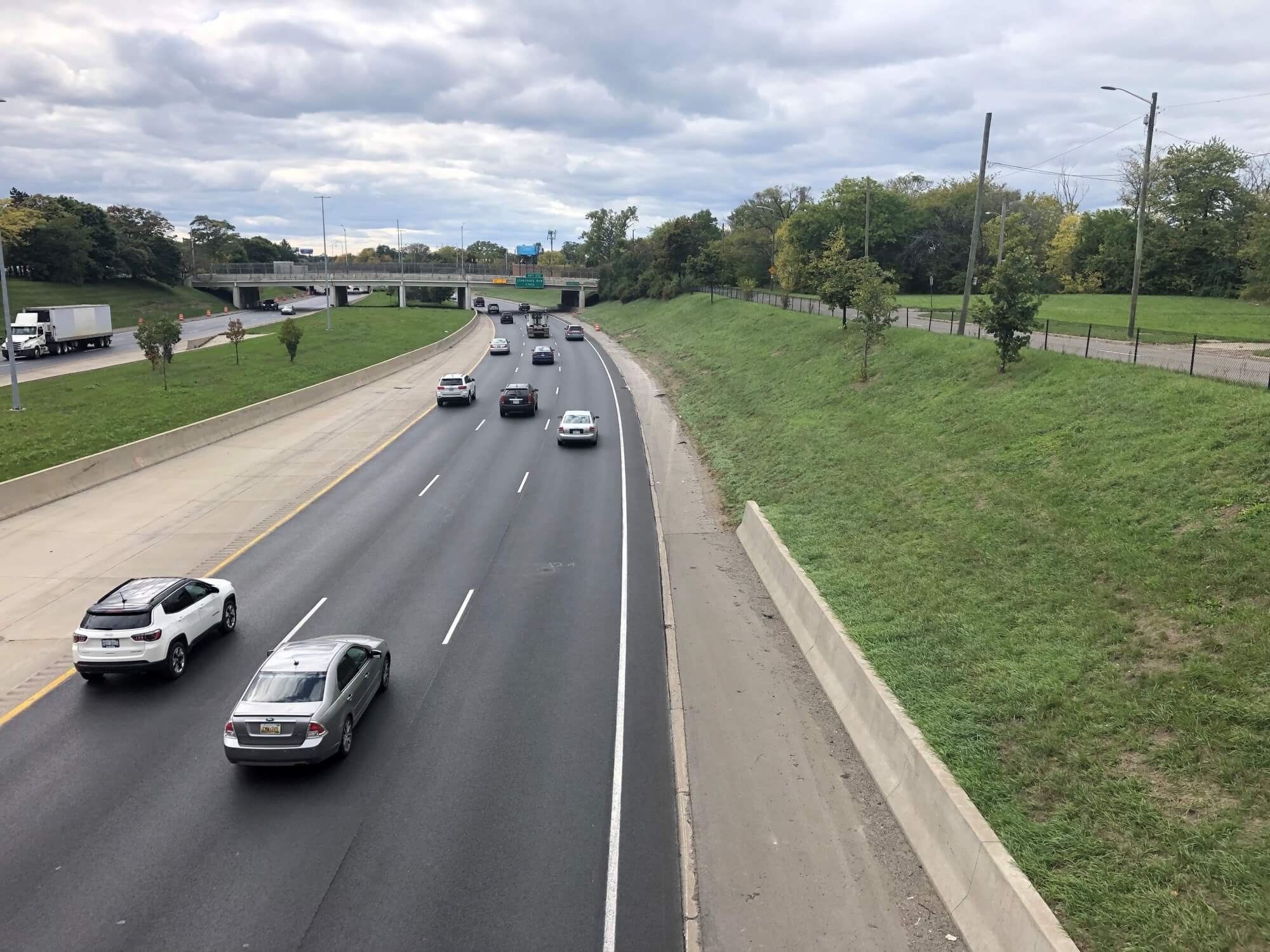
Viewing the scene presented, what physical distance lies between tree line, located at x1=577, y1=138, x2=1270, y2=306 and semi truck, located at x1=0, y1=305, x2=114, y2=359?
52470mm

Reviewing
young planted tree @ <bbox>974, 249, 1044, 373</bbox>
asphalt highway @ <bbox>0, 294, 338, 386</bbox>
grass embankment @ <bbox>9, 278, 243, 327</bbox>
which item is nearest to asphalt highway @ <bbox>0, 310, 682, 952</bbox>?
young planted tree @ <bbox>974, 249, 1044, 373</bbox>

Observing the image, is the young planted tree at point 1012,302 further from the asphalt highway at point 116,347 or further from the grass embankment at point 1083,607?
the asphalt highway at point 116,347

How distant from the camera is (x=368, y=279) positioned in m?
124

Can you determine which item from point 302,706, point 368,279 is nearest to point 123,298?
point 368,279

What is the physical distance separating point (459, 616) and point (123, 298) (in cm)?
10773

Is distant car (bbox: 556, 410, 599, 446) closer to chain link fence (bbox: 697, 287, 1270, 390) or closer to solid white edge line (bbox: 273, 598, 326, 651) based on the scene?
chain link fence (bbox: 697, 287, 1270, 390)

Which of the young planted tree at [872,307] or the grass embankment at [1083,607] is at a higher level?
the young planted tree at [872,307]

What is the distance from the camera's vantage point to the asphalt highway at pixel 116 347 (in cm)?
5169

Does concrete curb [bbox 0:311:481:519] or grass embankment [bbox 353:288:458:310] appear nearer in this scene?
concrete curb [bbox 0:311:481:519]

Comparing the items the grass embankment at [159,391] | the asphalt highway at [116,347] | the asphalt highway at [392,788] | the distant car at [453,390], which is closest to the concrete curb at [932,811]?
the asphalt highway at [392,788]

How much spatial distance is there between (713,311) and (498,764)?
65.3 meters

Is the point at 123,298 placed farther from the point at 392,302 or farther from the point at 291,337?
the point at 291,337

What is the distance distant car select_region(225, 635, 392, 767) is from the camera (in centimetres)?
1137

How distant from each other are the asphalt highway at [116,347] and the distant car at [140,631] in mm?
38024
